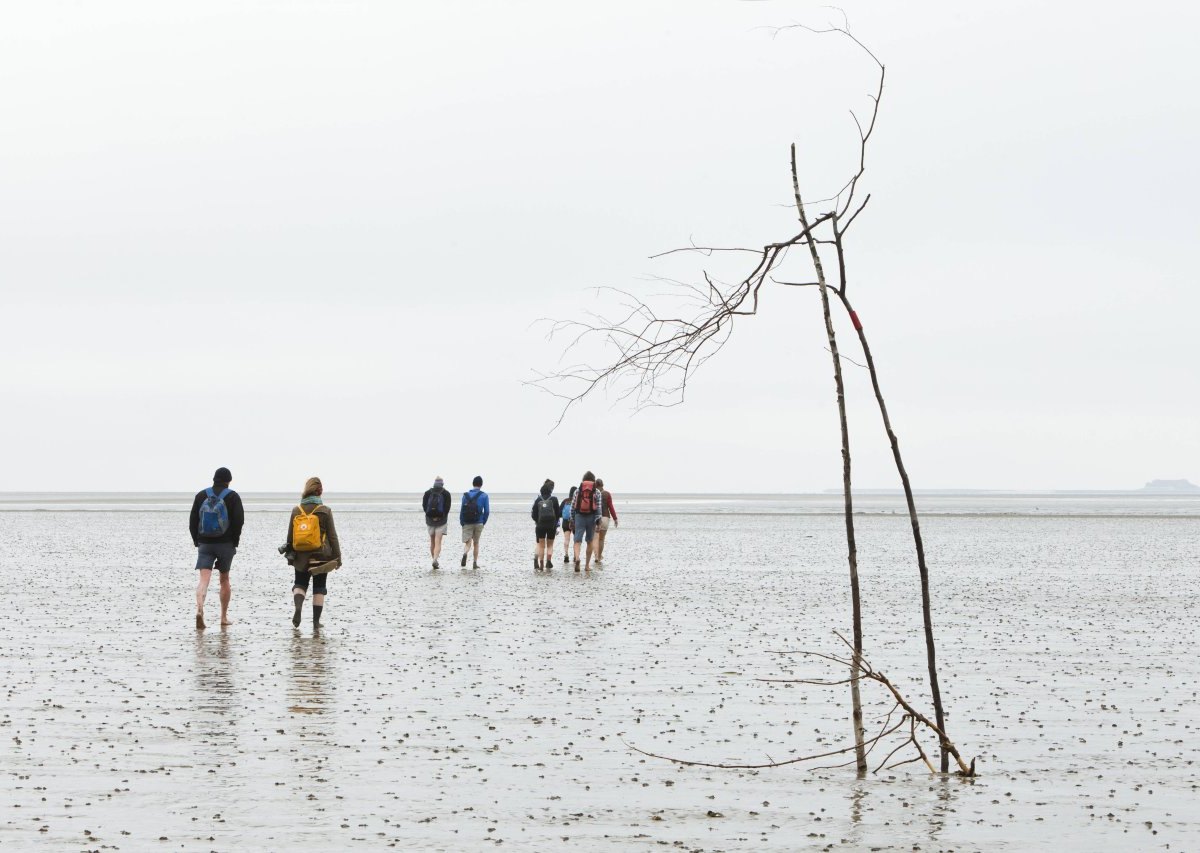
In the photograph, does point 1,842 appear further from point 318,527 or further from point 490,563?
point 490,563

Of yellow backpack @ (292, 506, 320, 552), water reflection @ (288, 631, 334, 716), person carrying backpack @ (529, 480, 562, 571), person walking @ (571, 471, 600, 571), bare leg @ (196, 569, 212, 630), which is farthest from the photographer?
person walking @ (571, 471, 600, 571)

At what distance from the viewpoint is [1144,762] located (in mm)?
11148

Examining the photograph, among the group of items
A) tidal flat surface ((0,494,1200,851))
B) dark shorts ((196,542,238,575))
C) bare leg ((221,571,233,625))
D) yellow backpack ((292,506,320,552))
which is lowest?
tidal flat surface ((0,494,1200,851))

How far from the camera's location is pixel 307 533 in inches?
778

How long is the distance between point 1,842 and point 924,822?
5497mm

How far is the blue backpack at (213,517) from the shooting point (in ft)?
64.0

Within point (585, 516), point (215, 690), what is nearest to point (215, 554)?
point (215, 690)

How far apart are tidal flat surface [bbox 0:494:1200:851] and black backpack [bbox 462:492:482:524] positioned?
549 cm

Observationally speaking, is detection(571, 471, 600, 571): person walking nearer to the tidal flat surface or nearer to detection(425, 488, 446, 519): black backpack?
detection(425, 488, 446, 519): black backpack

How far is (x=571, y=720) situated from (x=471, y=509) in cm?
2098

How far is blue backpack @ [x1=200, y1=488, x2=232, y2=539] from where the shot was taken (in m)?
19.5

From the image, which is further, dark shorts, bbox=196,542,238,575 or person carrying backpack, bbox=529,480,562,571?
person carrying backpack, bbox=529,480,562,571

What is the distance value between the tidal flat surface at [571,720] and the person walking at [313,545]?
0.56 metres

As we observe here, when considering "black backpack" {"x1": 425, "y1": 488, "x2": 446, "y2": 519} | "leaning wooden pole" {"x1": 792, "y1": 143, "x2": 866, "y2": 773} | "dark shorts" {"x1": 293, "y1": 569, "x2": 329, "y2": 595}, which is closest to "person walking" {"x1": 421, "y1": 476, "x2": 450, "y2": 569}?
"black backpack" {"x1": 425, "y1": 488, "x2": 446, "y2": 519}
